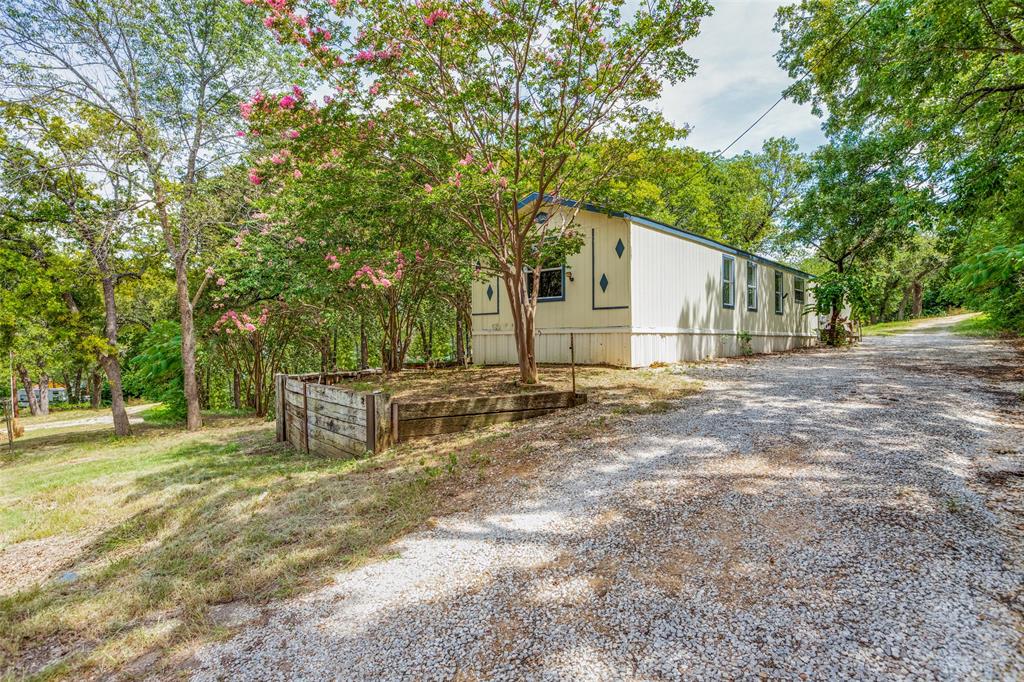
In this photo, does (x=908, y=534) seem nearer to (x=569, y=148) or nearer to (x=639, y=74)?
(x=569, y=148)

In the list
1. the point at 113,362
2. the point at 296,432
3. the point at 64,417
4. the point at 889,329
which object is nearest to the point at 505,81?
the point at 296,432

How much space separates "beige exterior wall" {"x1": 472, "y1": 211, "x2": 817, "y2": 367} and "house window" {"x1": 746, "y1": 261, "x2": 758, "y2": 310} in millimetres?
355

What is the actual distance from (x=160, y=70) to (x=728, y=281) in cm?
1423

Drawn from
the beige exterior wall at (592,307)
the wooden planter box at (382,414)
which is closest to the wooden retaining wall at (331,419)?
the wooden planter box at (382,414)

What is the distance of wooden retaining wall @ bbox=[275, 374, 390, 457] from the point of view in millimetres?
5488

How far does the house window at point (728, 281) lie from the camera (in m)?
12.6

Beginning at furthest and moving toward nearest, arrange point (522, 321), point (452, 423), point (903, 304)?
point (903, 304), point (522, 321), point (452, 423)

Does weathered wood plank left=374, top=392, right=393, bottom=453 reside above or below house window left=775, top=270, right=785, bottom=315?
below

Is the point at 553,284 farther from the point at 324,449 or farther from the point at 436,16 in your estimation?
the point at 324,449

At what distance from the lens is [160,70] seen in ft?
32.8

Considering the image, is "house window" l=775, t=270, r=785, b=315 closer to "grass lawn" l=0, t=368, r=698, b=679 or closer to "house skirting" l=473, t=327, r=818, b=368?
"house skirting" l=473, t=327, r=818, b=368

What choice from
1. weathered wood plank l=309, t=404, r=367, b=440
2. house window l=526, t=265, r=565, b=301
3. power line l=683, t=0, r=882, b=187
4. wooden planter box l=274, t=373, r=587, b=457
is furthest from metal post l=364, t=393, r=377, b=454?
power line l=683, t=0, r=882, b=187

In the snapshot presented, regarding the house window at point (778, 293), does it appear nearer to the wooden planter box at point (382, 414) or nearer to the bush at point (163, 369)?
the wooden planter box at point (382, 414)

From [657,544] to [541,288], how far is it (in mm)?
9036
